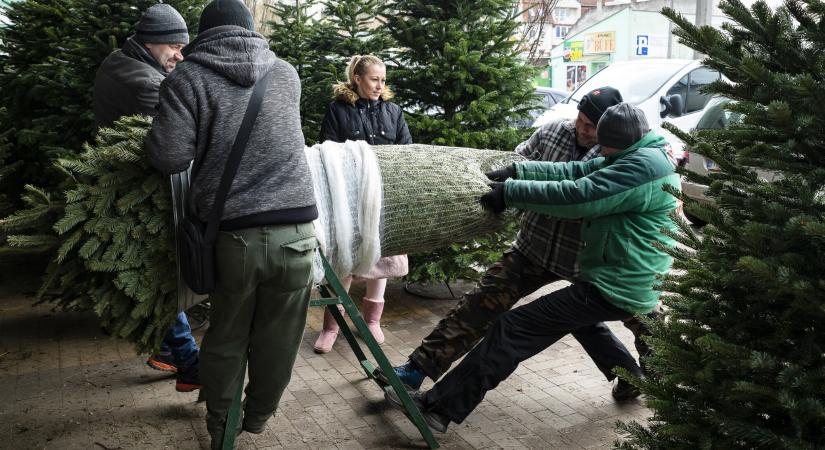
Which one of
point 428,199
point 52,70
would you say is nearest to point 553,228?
point 428,199

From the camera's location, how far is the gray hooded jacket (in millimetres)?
3219

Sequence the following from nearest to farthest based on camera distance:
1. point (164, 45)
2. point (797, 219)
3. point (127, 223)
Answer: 1. point (797, 219)
2. point (127, 223)
3. point (164, 45)

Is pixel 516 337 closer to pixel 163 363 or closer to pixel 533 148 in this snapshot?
pixel 533 148

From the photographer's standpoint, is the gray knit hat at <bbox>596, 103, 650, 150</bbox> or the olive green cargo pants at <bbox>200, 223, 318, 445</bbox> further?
the gray knit hat at <bbox>596, 103, 650, 150</bbox>

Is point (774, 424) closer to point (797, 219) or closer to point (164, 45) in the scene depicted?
point (797, 219)

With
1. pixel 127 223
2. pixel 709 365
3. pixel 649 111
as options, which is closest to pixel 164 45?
pixel 127 223

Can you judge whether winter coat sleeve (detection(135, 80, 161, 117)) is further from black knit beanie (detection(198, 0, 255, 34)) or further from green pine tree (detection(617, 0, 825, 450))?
green pine tree (detection(617, 0, 825, 450))

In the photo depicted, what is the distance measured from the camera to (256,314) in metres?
3.58

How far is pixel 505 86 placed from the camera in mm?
6535

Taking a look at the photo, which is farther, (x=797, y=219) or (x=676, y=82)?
(x=676, y=82)

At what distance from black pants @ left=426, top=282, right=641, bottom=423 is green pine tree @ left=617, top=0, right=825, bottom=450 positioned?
4.71ft

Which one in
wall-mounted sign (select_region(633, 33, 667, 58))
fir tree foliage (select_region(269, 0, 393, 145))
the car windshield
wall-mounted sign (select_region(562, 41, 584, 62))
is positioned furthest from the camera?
wall-mounted sign (select_region(562, 41, 584, 62))

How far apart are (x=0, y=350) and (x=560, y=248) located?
389 centimetres

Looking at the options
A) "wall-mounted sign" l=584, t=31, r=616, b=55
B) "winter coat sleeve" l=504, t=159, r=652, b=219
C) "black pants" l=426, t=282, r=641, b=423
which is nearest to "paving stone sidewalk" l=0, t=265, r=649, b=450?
"black pants" l=426, t=282, r=641, b=423
